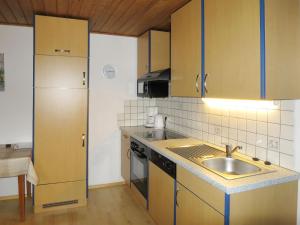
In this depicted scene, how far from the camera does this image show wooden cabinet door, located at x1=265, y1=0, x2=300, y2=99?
1.53 metres

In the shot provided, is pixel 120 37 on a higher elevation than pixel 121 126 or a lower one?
higher

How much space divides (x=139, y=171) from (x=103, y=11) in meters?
1.93

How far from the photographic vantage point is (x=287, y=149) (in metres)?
1.75

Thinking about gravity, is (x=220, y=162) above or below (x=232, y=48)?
below

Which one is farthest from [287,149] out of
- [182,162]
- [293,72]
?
[182,162]

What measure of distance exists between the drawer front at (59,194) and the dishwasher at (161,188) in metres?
0.99

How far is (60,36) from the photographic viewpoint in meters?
2.93

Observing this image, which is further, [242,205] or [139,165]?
[139,165]

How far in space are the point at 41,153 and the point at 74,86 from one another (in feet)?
2.98

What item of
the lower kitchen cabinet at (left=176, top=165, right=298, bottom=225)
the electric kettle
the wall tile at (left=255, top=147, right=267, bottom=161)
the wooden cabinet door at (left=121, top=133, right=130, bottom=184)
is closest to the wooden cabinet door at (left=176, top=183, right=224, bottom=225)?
the lower kitchen cabinet at (left=176, top=165, right=298, bottom=225)

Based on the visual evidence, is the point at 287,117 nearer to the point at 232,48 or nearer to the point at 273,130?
the point at 273,130

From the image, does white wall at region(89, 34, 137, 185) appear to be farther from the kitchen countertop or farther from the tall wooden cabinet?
the kitchen countertop

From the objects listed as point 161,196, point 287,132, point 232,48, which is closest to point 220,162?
point 287,132

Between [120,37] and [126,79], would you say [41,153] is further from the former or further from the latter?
[120,37]
